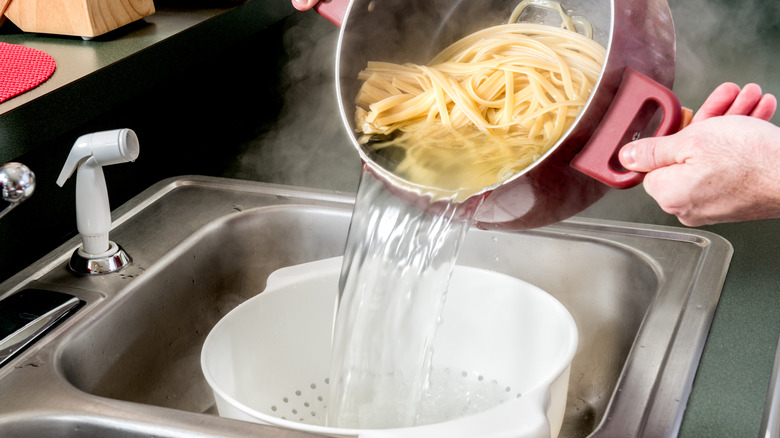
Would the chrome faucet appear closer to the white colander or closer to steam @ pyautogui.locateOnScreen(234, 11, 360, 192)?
the white colander

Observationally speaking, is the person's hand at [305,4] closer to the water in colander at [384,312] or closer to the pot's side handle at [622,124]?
the water in colander at [384,312]

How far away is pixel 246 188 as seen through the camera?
1435 millimetres

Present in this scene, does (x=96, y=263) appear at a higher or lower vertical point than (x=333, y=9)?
lower

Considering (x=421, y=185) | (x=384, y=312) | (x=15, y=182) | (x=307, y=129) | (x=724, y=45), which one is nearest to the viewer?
(x=15, y=182)

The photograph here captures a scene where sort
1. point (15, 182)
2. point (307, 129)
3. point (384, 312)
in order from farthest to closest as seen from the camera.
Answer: point (307, 129)
point (384, 312)
point (15, 182)

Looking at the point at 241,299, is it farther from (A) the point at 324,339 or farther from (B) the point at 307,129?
(B) the point at 307,129

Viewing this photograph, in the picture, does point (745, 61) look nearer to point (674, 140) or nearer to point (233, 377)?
point (674, 140)

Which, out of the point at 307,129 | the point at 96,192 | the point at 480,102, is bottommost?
the point at 307,129

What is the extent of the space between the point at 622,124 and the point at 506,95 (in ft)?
0.81

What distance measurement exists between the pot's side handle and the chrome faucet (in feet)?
1.87

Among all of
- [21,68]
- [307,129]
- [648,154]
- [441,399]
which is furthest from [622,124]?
[307,129]

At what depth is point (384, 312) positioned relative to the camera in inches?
42.6

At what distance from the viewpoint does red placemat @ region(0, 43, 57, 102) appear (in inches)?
40.8

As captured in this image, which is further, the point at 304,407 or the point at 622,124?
the point at 304,407
